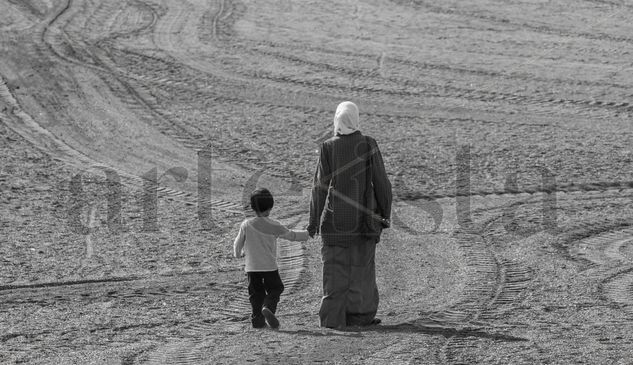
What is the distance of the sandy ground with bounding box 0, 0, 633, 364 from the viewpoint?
31.5 feet

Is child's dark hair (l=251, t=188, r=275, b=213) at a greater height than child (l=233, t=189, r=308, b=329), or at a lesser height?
greater

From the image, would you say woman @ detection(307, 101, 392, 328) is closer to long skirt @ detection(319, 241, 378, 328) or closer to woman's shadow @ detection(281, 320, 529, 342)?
long skirt @ detection(319, 241, 378, 328)

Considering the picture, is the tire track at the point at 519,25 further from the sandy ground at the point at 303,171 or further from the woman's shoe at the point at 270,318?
the woman's shoe at the point at 270,318

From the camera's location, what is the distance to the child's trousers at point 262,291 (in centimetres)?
972

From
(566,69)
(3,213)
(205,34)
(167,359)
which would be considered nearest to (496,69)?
(566,69)

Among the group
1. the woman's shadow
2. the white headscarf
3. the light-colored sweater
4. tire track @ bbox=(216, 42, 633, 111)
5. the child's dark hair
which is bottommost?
the woman's shadow

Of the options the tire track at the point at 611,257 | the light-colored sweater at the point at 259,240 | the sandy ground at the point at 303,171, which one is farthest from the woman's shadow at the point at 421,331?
the tire track at the point at 611,257

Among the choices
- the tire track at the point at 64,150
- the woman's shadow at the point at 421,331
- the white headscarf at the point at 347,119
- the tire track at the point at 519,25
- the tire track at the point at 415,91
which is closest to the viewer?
the woman's shadow at the point at 421,331

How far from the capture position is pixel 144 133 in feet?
58.1

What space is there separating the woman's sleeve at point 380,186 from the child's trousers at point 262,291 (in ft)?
3.27

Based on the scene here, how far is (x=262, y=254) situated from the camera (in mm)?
9703

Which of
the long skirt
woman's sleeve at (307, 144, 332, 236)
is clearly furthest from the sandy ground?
woman's sleeve at (307, 144, 332, 236)

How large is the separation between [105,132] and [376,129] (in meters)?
3.90

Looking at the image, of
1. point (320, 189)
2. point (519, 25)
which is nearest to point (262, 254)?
point (320, 189)
